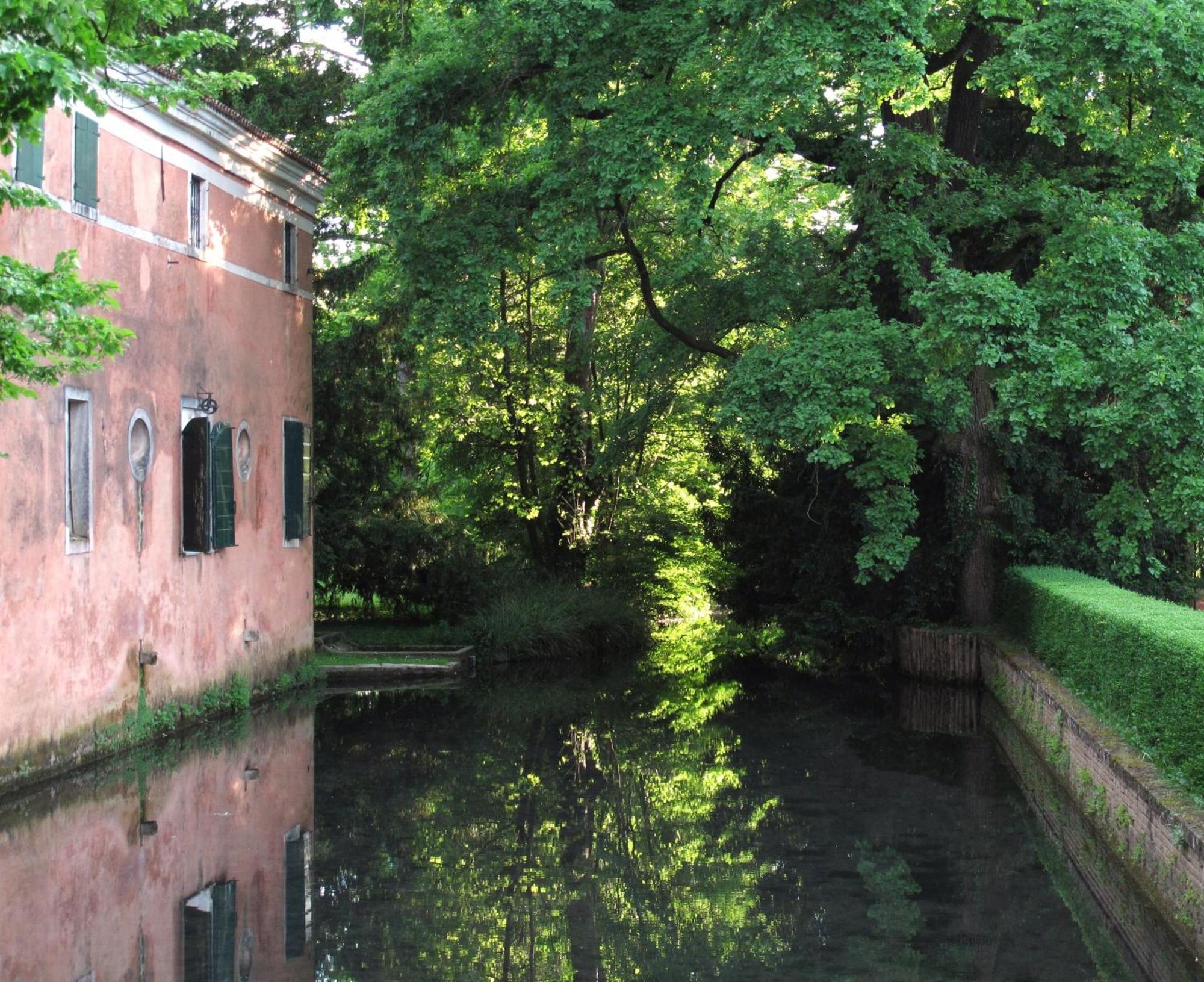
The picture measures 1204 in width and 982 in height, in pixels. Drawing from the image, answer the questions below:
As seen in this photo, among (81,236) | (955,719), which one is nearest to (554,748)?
(955,719)

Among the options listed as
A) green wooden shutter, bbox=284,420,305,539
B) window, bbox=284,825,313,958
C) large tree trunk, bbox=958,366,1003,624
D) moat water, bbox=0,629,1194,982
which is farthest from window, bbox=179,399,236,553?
large tree trunk, bbox=958,366,1003,624

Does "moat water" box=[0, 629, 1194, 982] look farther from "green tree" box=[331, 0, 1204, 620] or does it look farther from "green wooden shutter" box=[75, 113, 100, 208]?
"green wooden shutter" box=[75, 113, 100, 208]

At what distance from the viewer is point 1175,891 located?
8508 mm

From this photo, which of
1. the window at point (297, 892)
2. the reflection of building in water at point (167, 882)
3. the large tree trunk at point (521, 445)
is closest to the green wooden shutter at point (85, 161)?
the reflection of building in water at point (167, 882)

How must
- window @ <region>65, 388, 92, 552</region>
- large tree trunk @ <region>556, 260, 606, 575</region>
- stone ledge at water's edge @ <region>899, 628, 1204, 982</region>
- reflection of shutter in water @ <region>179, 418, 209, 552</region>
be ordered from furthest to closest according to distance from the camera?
large tree trunk @ <region>556, 260, 606, 575</region> → reflection of shutter in water @ <region>179, 418, 209, 552</region> → window @ <region>65, 388, 92, 552</region> → stone ledge at water's edge @ <region>899, 628, 1204, 982</region>

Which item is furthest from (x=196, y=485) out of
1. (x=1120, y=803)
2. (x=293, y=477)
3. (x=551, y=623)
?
(x=1120, y=803)

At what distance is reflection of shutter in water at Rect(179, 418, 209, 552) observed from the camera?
1598 cm

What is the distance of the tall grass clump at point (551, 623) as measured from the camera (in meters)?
23.9

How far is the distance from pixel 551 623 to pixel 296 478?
19.2 ft

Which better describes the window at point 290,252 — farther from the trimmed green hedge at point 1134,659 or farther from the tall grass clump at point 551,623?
the trimmed green hedge at point 1134,659

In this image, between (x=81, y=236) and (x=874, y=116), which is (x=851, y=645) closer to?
(x=874, y=116)

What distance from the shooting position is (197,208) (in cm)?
1664

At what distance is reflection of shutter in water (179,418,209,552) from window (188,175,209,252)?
2.02 metres

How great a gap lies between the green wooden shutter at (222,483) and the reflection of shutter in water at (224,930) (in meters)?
7.64
